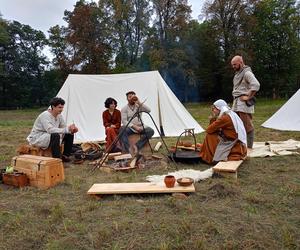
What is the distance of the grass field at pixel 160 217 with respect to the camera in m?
2.00

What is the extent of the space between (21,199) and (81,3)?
23.6 metres

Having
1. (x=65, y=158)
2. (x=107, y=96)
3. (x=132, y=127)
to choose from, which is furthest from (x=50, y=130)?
(x=107, y=96)

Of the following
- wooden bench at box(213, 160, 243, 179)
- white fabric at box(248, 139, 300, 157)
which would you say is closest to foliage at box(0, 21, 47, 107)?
white fabric at box(248, 139, 300, 157)

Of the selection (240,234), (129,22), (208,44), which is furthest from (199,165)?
(129,22)

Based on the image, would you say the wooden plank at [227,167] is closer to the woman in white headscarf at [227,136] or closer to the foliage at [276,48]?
the woman in white headscarf at [227,136]

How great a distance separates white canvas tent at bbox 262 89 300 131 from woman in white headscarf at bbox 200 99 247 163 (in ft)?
11.9

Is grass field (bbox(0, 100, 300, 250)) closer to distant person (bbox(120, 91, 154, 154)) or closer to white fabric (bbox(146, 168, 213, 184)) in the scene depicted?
white fabric (bbox(146, 168, 213, 184))

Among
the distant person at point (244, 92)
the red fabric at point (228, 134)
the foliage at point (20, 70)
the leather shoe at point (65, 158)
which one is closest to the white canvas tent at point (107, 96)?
the leather shoe at point (65, 158)

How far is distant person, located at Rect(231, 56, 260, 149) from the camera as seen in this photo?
4.39m

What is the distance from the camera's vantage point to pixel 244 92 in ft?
14.7

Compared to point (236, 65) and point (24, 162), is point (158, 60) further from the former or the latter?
point (24, 162)

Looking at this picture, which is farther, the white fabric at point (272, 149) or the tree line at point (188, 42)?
the tree line at point (188, 42)

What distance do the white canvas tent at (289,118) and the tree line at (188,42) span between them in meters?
12.3

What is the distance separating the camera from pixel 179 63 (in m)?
19.5
